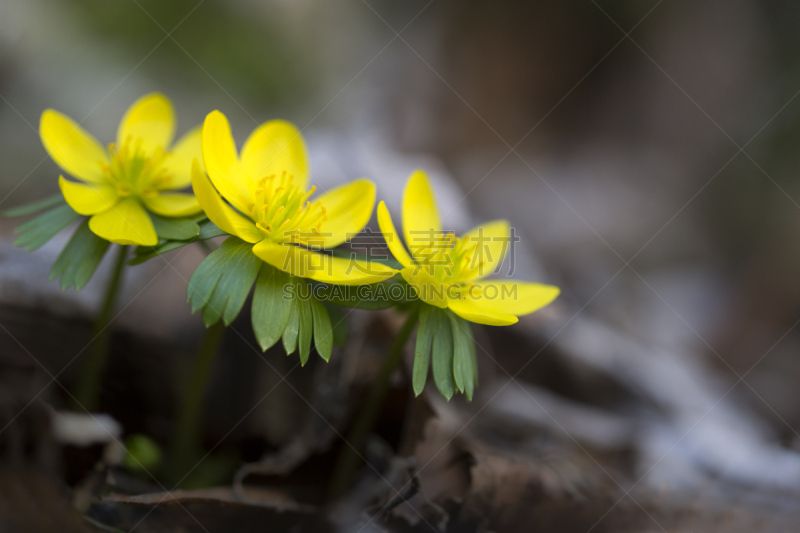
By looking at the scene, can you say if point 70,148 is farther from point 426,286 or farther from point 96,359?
point 426,286

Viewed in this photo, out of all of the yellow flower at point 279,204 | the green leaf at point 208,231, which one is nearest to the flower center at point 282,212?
the yellow flower at point 279,204

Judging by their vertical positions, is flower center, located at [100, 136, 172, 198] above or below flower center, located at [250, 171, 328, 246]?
below

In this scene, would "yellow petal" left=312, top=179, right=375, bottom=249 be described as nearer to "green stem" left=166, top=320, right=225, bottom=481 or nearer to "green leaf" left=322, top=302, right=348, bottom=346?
"green leaf" left=322, top=302, right=348, bottom=346

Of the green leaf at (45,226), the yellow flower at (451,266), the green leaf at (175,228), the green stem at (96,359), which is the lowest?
the green stem at (96,359)

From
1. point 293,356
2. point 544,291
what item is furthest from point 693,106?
point 293,356

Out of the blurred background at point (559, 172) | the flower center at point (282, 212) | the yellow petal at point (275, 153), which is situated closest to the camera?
the flower center at point (282, 212)

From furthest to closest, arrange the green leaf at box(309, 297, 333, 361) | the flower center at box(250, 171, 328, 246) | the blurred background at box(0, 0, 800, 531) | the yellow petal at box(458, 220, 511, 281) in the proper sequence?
the blurred background at box(0, 0, 800, 531)
the yellow petal at box(458, 220, 511, 281)
the flower center at box(250, 171, 328, 246)
the green leaf at box(309, 297, 333, 361)

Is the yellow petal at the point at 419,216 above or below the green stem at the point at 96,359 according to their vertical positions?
above

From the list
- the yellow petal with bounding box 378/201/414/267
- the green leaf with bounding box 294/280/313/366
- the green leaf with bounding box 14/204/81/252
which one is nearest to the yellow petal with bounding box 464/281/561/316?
the yellow petal with bounding box 378/201/414/267

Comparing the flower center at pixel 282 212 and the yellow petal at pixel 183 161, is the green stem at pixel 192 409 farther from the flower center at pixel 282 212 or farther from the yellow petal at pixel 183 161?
the yellow petal at pixel 183 161
